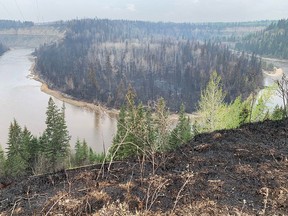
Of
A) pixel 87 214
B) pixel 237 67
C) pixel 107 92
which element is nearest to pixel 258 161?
pixel 87 214

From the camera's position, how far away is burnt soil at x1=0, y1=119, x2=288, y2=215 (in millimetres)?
5145

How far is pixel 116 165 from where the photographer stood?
7.43 metres

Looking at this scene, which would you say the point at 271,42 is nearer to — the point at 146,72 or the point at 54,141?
the point at 146,72

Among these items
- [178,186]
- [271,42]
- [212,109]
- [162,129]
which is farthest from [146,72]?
[178,186]

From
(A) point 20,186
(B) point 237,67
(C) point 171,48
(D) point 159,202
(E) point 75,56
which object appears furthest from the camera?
(C) point 171,48

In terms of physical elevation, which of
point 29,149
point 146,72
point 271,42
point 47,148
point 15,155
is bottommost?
point 146,72

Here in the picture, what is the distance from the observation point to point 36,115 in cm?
5219

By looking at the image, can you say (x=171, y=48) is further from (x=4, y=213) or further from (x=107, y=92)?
(x=4, y=213)

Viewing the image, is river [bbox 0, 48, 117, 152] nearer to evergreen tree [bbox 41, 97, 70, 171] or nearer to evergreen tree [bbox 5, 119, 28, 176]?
evergreen tree [bbox 41, 97, 70, 171]

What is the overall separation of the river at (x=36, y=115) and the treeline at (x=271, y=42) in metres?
101

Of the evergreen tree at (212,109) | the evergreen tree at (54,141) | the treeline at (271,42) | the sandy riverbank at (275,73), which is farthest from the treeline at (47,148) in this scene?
the treeline at (271,42)

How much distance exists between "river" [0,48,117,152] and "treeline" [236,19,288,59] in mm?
101212

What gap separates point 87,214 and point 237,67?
291ft

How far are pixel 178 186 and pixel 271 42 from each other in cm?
14774
